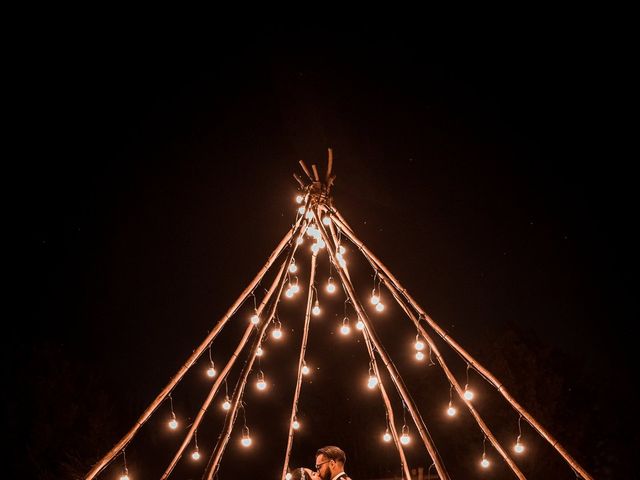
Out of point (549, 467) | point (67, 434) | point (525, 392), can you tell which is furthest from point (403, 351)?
point (67, 434)

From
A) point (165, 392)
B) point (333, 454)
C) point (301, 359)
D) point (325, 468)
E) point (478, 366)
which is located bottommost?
point (165, 392)

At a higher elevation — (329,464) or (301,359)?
(301,359)

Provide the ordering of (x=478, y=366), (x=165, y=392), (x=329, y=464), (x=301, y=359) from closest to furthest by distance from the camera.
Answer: (x=165, y=392), (x=478, y=366), (x=329, y=464), (x=301, y=359)

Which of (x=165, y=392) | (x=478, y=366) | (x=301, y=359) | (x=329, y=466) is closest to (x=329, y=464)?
(x=329, y=466)

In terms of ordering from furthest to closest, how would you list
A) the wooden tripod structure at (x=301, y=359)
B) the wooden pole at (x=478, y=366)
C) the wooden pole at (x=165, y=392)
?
the wooden pole at (x=478, y=366)
the wooden tripod structure at (x=301, y=359)
the wooden pole at (x=165, y=392)

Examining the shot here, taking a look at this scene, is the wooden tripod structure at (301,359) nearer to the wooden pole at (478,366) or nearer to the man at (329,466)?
the wooden pole at (478,366)

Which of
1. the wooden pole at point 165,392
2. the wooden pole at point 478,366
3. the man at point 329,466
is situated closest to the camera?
the wooden pole at point 165,392

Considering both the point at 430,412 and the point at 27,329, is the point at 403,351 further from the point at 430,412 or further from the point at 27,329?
the point at 27,329

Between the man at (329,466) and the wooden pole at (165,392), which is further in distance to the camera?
the man at (329,466)

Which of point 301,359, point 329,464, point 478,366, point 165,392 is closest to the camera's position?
point 165,392

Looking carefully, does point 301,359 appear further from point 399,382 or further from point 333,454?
point 399,382

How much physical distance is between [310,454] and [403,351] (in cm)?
351

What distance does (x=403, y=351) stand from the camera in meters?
13.5

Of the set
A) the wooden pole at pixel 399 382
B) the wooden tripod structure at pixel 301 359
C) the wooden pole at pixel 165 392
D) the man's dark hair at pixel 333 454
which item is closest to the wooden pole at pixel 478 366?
the wooden tripod structure at pixel 301 359
